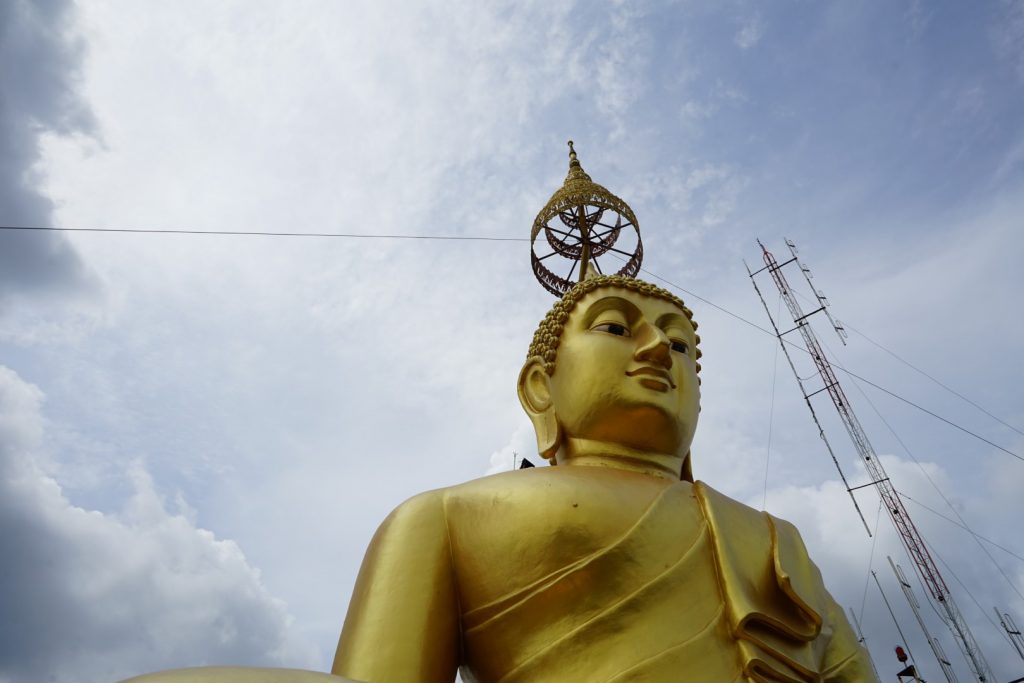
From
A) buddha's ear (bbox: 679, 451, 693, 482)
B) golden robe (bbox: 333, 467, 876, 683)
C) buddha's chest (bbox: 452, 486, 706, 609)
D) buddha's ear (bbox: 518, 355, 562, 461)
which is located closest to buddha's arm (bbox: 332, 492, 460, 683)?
golden robe (bbox: 333, 467, 876, 683)

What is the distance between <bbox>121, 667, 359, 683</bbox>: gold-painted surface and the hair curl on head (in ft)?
8.00

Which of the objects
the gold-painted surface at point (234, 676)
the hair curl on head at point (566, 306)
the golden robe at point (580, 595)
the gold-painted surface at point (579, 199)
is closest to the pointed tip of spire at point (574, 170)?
the gold-painted surface at point (579, 199)

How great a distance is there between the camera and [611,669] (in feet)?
8.91

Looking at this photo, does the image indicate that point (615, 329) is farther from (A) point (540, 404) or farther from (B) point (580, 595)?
(B) point (580, 595)

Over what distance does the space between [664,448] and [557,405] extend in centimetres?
Result: 58

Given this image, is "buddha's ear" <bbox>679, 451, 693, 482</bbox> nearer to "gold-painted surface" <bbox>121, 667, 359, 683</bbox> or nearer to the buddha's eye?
the buddha's eye

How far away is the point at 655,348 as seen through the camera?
3.72 meters

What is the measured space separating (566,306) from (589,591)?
166 cm

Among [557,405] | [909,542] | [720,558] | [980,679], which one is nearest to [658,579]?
[720,558]

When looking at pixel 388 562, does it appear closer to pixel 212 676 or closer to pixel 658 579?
pixel 658 579

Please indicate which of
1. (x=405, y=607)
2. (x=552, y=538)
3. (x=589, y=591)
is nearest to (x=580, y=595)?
(x=589, y=591)

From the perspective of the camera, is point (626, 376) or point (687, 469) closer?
point (626, 376)

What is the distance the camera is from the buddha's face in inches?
147

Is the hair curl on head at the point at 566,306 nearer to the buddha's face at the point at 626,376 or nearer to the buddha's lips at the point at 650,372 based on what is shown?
the buddha's face at the point at 626,376
